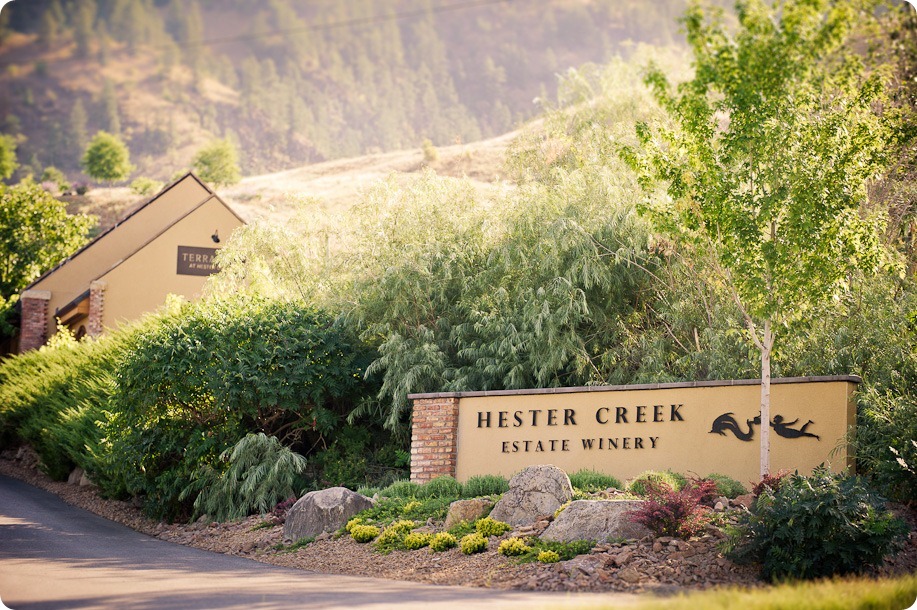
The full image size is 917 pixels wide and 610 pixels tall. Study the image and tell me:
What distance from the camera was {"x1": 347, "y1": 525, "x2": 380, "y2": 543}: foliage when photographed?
479 inches

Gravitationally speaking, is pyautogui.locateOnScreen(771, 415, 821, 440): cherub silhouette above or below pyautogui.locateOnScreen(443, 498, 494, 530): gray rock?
above

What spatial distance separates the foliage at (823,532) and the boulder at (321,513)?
6173 millimetres

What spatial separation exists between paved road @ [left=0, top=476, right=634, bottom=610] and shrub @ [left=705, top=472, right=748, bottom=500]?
162 inches

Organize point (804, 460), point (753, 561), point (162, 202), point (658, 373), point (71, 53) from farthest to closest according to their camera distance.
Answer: point (162, 202)
point (658, 373)
point (804, 460)
point (71, 53)
point (753, 561)

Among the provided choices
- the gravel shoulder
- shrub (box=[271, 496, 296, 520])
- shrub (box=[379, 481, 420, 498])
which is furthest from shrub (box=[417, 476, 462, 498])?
shrub (box=[271, 496, 296, 520])

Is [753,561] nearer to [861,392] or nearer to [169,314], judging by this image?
[861,392]

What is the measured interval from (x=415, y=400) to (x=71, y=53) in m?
8.14

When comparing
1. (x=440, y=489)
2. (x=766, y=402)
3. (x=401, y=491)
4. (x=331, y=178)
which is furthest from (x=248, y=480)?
(x=331, y=178)

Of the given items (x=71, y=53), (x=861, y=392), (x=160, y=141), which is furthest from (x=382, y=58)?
(x=160, y=141)

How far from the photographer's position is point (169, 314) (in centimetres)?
1873

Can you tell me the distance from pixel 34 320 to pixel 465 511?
2304cm

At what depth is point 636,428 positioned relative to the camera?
13898 millimetres

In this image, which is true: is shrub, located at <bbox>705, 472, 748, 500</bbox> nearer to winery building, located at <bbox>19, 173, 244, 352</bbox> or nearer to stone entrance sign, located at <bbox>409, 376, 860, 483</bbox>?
stone entrance sign, located at <bbox>409, 376, 860, 483</bbox>

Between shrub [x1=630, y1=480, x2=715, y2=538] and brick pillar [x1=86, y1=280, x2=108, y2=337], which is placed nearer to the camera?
shrub [x1=630, y1=480, x2=715, y2=538]
